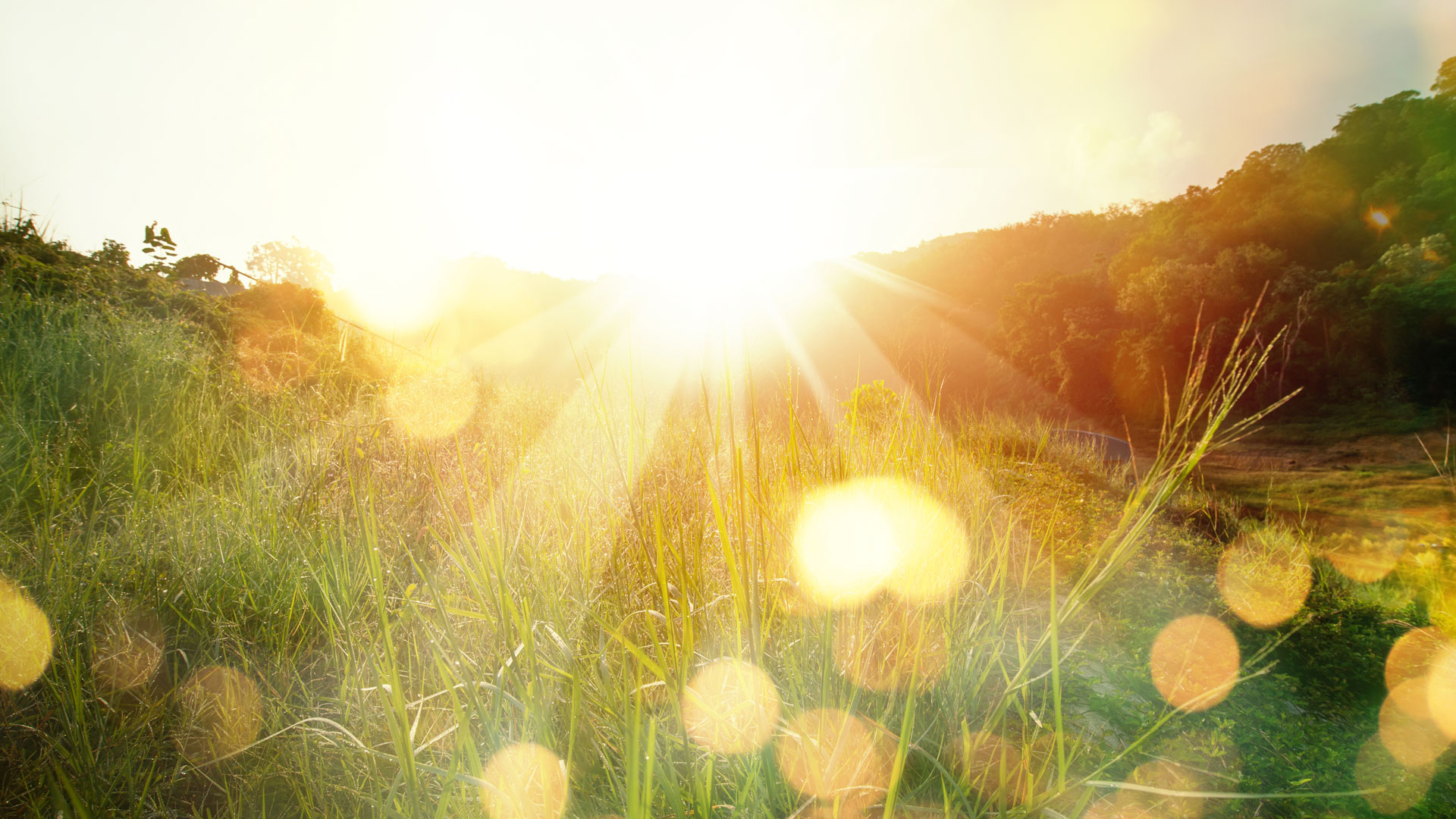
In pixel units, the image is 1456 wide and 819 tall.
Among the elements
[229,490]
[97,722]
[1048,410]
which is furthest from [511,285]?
[97,722]

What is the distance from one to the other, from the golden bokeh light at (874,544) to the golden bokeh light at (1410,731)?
5.15 ft

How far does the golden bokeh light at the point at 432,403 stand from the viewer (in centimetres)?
437

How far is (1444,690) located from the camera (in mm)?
2021

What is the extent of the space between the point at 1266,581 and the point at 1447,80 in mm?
23727

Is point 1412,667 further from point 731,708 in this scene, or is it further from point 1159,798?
point 731,708

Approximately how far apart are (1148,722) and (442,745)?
208 cm

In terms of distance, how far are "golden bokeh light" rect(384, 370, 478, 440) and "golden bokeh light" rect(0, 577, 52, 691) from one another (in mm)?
2195

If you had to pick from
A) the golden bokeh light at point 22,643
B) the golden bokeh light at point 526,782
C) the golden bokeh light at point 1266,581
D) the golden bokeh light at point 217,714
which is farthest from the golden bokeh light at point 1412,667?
the golden bokeh light at point 22,643

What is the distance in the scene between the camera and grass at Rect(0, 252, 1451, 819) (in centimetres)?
95

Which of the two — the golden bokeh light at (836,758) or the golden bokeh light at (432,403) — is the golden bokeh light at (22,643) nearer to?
the golden bokeh light at (836,758)

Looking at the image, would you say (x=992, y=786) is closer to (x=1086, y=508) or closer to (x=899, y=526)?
(x=899, y=526)

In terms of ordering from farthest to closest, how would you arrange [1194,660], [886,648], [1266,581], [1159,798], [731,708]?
[1266,581], [1194,660], [1159,798], [886,648], [731,708]

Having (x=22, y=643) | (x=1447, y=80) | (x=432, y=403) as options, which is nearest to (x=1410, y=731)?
(x=22, y=643)

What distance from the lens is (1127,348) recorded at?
15.7 metres
